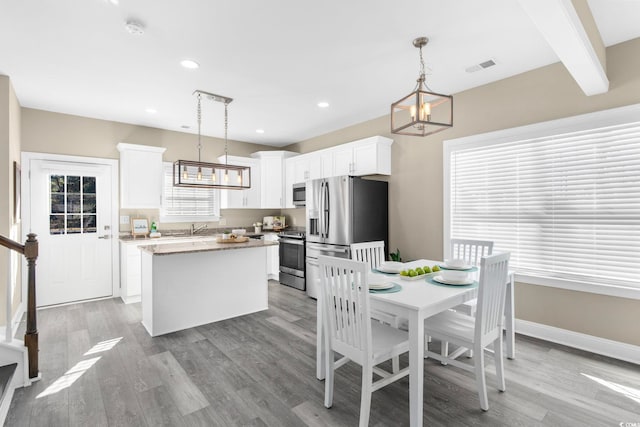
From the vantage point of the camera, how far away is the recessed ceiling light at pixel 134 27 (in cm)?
239

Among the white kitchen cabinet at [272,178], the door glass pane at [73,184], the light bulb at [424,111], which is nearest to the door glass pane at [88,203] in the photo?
the door glass pane at [73,184]

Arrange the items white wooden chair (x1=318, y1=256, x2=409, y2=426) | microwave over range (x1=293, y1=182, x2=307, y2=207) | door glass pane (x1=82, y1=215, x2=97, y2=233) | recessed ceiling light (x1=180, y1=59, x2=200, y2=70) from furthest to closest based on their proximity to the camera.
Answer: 1. microwave over range (x1=293, y1=182, x2=307, y2=207)
2. door glass pane (x1=82, y1=215, x2=97, y2=233)
3. recessed ceiling light (x1=180, y1=59, x2=200, y2=70)
4. white wooden chair (x1=318, y1=256, x2=409, y2=426)

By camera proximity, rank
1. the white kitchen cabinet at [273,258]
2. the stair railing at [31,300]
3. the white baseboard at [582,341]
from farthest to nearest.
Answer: the white kitchen cabinet at [273,258] < the white baseboard at [582,341] < the stair railing at [31,300]

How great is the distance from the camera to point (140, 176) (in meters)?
4.96

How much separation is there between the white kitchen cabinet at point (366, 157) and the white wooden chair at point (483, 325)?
99.8 inches

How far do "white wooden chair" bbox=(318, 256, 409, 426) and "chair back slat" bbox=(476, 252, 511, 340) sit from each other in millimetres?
518

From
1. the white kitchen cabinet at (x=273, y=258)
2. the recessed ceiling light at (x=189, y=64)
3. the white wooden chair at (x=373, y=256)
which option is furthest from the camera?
the white kitchen cabinet at (x=273, y=258)

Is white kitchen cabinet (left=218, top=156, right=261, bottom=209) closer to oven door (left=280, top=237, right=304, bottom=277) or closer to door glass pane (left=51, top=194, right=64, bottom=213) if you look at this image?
oven door (left=280, top=237, right=304, bottom=277)

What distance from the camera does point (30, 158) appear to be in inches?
169

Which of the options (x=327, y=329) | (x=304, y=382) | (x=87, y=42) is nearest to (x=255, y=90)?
(x=87, y=42)

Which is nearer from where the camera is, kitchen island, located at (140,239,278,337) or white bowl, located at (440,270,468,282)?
white bowl, located at (440,270,468,282)

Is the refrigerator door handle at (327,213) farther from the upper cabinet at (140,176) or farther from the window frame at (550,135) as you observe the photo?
the upper cabinet at (140,176)

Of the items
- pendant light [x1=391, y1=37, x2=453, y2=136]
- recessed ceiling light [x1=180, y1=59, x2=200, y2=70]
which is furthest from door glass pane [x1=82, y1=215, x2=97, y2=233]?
pendant light [x1=391, y1=37, x2=453, y2=136]

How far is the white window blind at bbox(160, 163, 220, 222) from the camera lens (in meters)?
5.47
